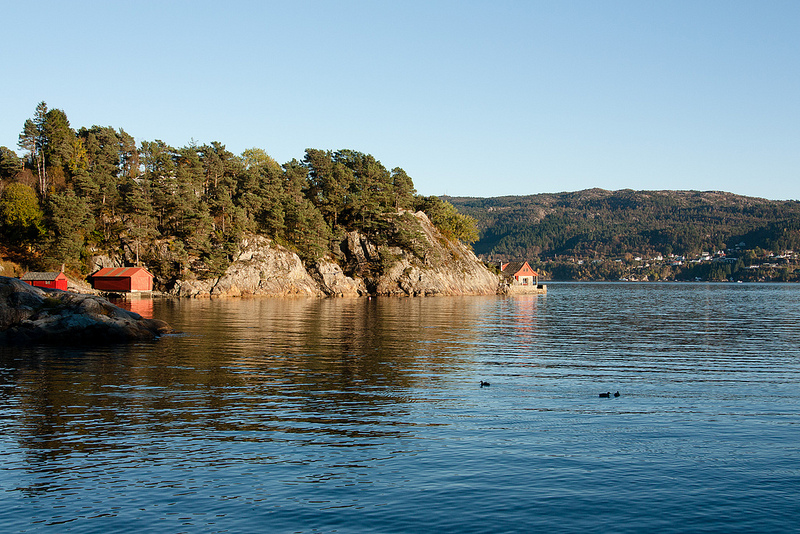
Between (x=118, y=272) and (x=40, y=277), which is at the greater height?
(x=118, y=272)

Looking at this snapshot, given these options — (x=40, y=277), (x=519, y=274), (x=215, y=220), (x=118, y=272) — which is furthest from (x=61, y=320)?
(x=519, y=274)

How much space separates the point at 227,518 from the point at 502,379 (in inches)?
765

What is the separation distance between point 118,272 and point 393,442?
3981 inches

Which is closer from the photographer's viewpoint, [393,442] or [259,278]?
[393,442]

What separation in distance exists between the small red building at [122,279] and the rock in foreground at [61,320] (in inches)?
2349

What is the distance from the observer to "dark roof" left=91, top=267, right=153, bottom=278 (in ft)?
347

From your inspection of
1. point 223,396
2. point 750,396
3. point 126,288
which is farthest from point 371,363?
point 126,288

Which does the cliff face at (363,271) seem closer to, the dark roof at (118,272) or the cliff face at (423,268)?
the cliff face at (423,268)

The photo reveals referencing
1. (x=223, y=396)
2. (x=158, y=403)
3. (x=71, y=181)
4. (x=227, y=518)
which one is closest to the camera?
(x=227, y=518)

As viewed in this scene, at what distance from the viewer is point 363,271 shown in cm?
13950

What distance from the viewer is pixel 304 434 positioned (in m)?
19.6

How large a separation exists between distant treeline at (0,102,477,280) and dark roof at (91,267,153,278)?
4212 mm

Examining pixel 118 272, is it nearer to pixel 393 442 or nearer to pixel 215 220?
pixel 215 220

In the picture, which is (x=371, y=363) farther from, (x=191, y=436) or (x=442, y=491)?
(x=442, y=491)
